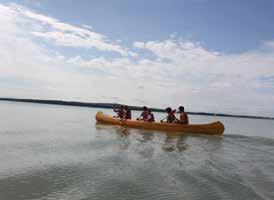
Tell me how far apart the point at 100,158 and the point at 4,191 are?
3.92 m

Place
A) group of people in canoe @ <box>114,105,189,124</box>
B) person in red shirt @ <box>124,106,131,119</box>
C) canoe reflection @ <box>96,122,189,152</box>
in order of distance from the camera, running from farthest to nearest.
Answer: person in red shirt @ <box>124,106,131,119</box> < group of people in canoe @ <box>114,105,189,124</box> < canoe reflection @ <box>96,122,189,152</box>

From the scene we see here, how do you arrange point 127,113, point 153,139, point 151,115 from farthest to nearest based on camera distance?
point 127,113 < point 151,115 < point 153,139

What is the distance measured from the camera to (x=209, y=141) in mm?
15492

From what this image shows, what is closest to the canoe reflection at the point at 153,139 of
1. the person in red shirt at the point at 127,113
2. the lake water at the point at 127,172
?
the lake water at the point at 127,172

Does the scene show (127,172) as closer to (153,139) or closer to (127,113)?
(153,139)

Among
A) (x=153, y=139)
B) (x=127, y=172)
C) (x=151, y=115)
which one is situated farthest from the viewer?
(x=151, y=115)

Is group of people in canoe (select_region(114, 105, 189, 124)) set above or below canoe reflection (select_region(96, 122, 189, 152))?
above

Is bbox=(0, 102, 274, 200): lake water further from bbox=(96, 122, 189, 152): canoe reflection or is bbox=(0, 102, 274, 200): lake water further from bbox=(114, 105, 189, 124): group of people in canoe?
bbox=(114, 105, 189, 124): group of people in canoe

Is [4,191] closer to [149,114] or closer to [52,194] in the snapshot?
[52,194]

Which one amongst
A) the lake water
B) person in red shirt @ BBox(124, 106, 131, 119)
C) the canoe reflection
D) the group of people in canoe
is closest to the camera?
the lake water

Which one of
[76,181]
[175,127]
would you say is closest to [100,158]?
[76,181]

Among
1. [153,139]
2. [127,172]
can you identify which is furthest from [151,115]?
[127,172]

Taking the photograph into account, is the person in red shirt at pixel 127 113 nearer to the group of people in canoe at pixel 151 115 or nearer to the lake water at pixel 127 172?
the group of people in canoe at pixel 151 115

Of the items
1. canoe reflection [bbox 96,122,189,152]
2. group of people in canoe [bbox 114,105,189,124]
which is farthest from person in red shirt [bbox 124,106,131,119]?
canoe reflection [bbox 96,122,189,152]
